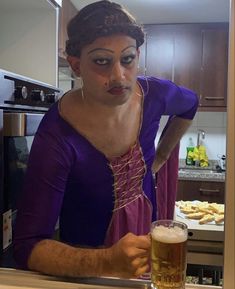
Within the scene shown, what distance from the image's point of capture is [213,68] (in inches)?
33.2

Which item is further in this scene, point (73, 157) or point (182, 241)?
point (73, 157)

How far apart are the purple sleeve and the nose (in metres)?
0.16

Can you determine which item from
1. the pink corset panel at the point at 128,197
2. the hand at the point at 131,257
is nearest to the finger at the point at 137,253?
the hand at the point at 131,257

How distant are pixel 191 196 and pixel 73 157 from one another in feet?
1.77

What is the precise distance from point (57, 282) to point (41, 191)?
176 mm

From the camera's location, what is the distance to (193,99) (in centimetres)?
75

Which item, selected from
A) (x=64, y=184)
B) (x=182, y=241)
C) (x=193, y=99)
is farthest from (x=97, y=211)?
(x=193, y=99)

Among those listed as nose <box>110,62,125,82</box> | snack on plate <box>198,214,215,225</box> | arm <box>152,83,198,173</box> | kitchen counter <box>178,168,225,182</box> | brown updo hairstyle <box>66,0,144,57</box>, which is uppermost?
brown updo hairstyle <box>66,0,144,57</box>

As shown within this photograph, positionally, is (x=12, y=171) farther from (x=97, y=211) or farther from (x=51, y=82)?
(x=51, y=82)

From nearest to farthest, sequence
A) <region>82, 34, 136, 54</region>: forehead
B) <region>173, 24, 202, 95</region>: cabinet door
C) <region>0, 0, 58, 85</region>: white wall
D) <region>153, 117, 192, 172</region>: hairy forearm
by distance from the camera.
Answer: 1. <region>82, 34, 136, 54</region>: forehead
2. <region>153, 117, 192, 172</region>: hairy forearm
3. <region>173, 24, 202, 95</region>: cabinet door
4. <region>0, 0, 58, 85</region>: white wall

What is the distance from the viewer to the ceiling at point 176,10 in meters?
0.71

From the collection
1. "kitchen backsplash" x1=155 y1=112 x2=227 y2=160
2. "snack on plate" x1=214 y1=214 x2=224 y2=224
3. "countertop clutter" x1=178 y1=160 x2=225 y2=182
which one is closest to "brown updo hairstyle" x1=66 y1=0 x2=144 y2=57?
"kitchen backsplash" x1=155 y1=112 x2=227 y2=160

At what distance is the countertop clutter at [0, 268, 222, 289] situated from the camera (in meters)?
0.58

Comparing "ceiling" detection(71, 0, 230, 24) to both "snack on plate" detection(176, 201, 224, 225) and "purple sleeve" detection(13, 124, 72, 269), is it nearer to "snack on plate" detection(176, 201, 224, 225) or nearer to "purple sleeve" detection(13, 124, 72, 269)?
"purple sleeve" detection(13, 124, 72, 269)
